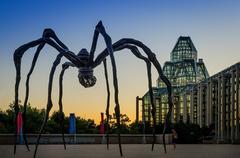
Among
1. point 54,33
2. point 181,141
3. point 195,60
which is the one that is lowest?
point 181,141

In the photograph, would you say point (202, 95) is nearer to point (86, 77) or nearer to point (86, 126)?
point (86, 126)

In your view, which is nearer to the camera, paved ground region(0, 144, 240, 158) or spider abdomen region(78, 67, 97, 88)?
spider abdomen region(78, 67, 97, 88)

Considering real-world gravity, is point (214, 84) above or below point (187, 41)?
below

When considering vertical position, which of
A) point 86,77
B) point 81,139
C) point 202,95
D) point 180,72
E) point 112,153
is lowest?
point 81,139

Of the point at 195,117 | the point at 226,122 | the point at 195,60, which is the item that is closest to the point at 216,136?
the point at 226,122

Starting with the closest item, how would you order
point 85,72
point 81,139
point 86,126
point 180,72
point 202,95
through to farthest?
point 85,72
point 81,139
point 202,95
point 86,126
point 180,72

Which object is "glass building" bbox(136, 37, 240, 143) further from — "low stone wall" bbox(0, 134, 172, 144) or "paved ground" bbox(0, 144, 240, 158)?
"paved ground" bbox(0, 144, 240, 158)

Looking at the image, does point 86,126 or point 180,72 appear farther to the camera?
point 180,72

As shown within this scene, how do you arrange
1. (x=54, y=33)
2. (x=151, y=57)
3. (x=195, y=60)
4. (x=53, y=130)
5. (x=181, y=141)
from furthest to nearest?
1. (x=195, y=60)
2. (x=53, y=130)
3. (x=181, y=141)
4. (x=54, y=33)
5. (x=151, y=57)

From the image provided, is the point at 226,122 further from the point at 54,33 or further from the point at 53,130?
the point at 54,33

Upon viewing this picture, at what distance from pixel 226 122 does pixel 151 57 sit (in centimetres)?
6796

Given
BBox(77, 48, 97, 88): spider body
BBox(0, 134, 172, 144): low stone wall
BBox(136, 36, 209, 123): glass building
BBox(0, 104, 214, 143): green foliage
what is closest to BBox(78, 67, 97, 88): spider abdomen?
BBox(77, 48, 97, 88): spider body

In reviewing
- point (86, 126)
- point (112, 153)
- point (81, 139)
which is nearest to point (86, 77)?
point (112, 153)

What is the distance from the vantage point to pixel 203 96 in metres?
86.8
